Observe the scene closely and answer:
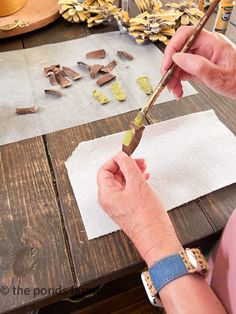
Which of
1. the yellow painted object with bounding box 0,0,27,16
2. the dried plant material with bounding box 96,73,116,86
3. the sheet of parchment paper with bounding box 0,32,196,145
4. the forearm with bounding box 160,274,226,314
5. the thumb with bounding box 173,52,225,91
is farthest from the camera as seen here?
the yellow painted object with bounding box 0,0,27,16

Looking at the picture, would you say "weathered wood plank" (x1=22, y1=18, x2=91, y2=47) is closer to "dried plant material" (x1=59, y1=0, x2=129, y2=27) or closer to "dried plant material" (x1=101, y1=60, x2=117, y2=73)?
"dried plant material" (x1=59, y1=0, x2=129, y2=27)

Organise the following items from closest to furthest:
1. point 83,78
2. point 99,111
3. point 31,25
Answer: point 99,111 < point 83,78 < point 31,25

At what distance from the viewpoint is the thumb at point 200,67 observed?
51cm

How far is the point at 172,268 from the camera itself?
1.40 feet

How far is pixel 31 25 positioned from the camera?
983 mm

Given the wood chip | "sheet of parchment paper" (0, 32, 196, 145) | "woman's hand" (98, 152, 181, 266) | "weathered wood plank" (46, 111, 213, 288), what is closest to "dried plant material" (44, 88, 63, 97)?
"sheet of parchment paper" (0, 32, 196, 145)

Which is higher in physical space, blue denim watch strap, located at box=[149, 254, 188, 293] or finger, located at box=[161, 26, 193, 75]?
finger, located at box=[161, 26, 193, 75]

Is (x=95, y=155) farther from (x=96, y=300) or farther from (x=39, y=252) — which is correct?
(x=96, y=300)

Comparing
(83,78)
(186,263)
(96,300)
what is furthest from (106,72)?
(96,300)

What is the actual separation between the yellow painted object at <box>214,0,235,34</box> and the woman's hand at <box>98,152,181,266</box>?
0.63 metres

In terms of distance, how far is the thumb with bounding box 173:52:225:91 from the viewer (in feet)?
1.67

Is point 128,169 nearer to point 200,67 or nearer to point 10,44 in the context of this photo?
point 200,67

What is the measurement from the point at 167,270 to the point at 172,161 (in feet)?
0.78

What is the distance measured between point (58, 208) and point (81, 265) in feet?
0.38
